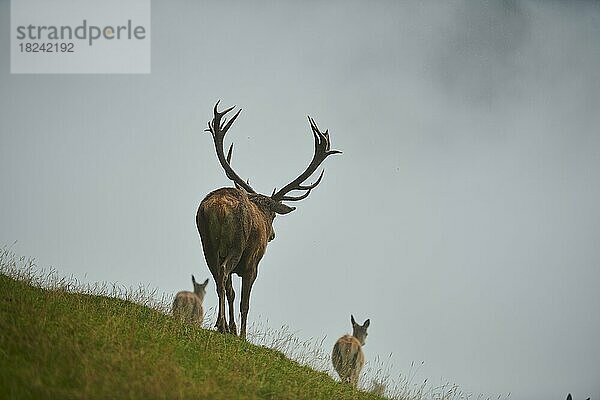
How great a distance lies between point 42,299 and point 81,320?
3.56 feet

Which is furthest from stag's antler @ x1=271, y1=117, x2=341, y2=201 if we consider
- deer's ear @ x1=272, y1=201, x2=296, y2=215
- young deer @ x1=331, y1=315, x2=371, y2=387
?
young deer @ x1=331, y1=315, x2=371, y2=387

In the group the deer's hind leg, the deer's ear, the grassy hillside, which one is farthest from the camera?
the deer's ear

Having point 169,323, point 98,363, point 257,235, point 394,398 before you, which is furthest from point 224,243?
point 98,363

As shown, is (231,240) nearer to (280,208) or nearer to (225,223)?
(225,223)

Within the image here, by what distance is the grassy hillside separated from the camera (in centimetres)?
809

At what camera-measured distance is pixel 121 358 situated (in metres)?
9.09

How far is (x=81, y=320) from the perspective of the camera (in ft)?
34.8

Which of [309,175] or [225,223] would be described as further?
[309,175]

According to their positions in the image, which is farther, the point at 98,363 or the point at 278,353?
the point at 278,353

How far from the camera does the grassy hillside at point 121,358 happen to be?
8.09 meters

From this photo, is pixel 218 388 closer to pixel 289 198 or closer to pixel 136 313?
pixel 136 313

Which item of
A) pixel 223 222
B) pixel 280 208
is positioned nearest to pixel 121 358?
pixel 223 222

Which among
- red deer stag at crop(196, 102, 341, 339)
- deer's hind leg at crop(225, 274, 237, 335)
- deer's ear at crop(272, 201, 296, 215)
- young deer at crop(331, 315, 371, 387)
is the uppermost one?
deer's ear at crop(272, 201, 296, 215)

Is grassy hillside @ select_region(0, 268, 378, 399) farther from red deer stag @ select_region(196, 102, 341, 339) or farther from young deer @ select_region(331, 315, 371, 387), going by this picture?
young deer @ select_region(331, 315, 371, 387)
